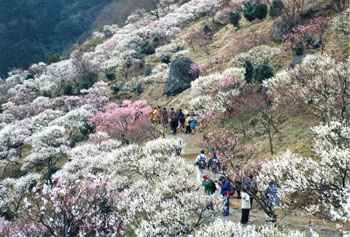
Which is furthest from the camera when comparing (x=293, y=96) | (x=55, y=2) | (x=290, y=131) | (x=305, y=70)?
(x=55, y=2)

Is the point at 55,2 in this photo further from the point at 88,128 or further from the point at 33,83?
the point at 88,128

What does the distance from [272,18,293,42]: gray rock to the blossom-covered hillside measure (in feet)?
0.51

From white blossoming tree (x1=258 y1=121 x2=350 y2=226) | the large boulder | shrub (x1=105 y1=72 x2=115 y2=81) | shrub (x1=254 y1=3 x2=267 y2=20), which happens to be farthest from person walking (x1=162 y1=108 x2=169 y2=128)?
shrub (x1=105 y1=72 x2=115 y2=81)

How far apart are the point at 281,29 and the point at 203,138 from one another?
52.8ft

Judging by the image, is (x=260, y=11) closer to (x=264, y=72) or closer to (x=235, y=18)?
(x=235, y=18)

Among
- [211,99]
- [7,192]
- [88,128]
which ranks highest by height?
[211,99]

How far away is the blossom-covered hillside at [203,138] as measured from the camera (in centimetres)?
964

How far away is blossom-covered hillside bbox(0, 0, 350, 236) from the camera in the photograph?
964 cm

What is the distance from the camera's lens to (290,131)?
1669 centimetres

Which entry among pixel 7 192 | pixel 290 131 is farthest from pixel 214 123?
pixel 7 192

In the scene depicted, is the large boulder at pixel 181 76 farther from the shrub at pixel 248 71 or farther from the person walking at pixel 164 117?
the shrub at pixel 248 71

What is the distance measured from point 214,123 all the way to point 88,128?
17652mm

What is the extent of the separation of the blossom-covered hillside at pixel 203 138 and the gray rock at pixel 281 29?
0.51 feet

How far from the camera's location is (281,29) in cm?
2714
